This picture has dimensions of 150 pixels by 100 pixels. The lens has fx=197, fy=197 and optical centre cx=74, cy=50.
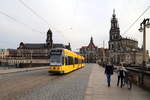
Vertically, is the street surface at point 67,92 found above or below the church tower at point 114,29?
below

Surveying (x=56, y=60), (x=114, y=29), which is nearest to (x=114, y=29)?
(x=114, y=29)

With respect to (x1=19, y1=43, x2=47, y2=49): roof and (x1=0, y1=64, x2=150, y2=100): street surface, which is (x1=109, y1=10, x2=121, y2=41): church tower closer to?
(x1=19, y1=43, x2=47, y2=49): roof

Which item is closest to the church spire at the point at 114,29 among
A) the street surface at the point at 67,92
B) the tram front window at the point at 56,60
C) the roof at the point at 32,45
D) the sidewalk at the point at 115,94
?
the roof at the point at 32,45

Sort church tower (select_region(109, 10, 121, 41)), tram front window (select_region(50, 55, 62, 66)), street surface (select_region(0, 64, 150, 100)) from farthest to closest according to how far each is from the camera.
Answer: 1. church tower (select_region(109, 10, 121, 41))
2. tram front window (select_region(50, 55, 62, 66))
3. street surface (select_region(0, 64, 150, 100))

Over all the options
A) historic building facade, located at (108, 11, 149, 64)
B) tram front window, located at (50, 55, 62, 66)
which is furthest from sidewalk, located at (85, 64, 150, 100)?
historic building facade, located at (108, 11, 149, 64)

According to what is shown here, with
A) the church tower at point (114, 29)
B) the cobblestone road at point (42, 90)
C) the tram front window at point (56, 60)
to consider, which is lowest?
the cobblestone road at point (42, 90)

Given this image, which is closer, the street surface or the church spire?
the street surface

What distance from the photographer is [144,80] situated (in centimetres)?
1233

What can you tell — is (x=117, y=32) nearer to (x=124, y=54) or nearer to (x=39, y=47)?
(x=124, y=54)

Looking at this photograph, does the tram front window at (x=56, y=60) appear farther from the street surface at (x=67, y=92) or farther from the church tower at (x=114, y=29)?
Answer: the church tower at (x=114, y=29)

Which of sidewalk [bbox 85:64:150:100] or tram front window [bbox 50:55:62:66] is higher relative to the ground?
tram front window [bbox 50:55:62:66]

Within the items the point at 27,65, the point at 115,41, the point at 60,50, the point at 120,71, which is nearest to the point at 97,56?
the point at 115,41

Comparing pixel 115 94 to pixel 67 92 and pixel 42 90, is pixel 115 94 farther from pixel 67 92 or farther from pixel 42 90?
pixel 42 90

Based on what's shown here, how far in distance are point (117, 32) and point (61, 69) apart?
10610 cm
